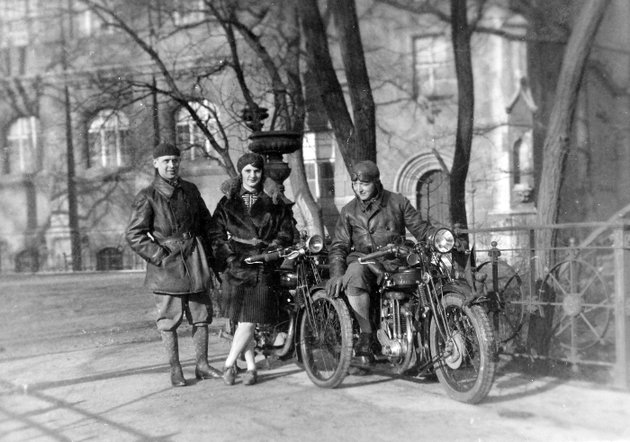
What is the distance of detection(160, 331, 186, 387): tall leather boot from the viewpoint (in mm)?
6227

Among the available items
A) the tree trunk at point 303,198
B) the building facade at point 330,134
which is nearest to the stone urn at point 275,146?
the tree trunk at point 303,198

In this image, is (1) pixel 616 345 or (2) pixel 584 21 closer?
(1) pixel 616 345

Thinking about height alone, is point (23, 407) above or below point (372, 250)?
below

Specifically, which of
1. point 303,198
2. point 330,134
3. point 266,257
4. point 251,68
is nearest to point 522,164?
point 330,134

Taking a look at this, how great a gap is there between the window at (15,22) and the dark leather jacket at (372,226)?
1706 cm

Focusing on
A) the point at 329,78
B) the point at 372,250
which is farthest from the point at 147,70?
the point at 372,250

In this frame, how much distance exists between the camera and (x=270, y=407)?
5395 mm

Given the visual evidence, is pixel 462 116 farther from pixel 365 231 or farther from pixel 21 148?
pixel 21 148

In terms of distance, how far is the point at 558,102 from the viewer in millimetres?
8562

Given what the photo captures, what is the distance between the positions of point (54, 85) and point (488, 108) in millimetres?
14808

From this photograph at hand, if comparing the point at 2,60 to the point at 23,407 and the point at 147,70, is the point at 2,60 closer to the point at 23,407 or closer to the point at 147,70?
the point at 147,70

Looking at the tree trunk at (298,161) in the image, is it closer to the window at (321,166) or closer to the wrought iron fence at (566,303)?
the wrought iron fence at (566,303)

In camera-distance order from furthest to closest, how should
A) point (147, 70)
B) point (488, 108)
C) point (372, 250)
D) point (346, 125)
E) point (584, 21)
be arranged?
point (147, 70), point (488, 108), point (346, 125), point (584, 21), point (372, 250)

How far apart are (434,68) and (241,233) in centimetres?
1910
